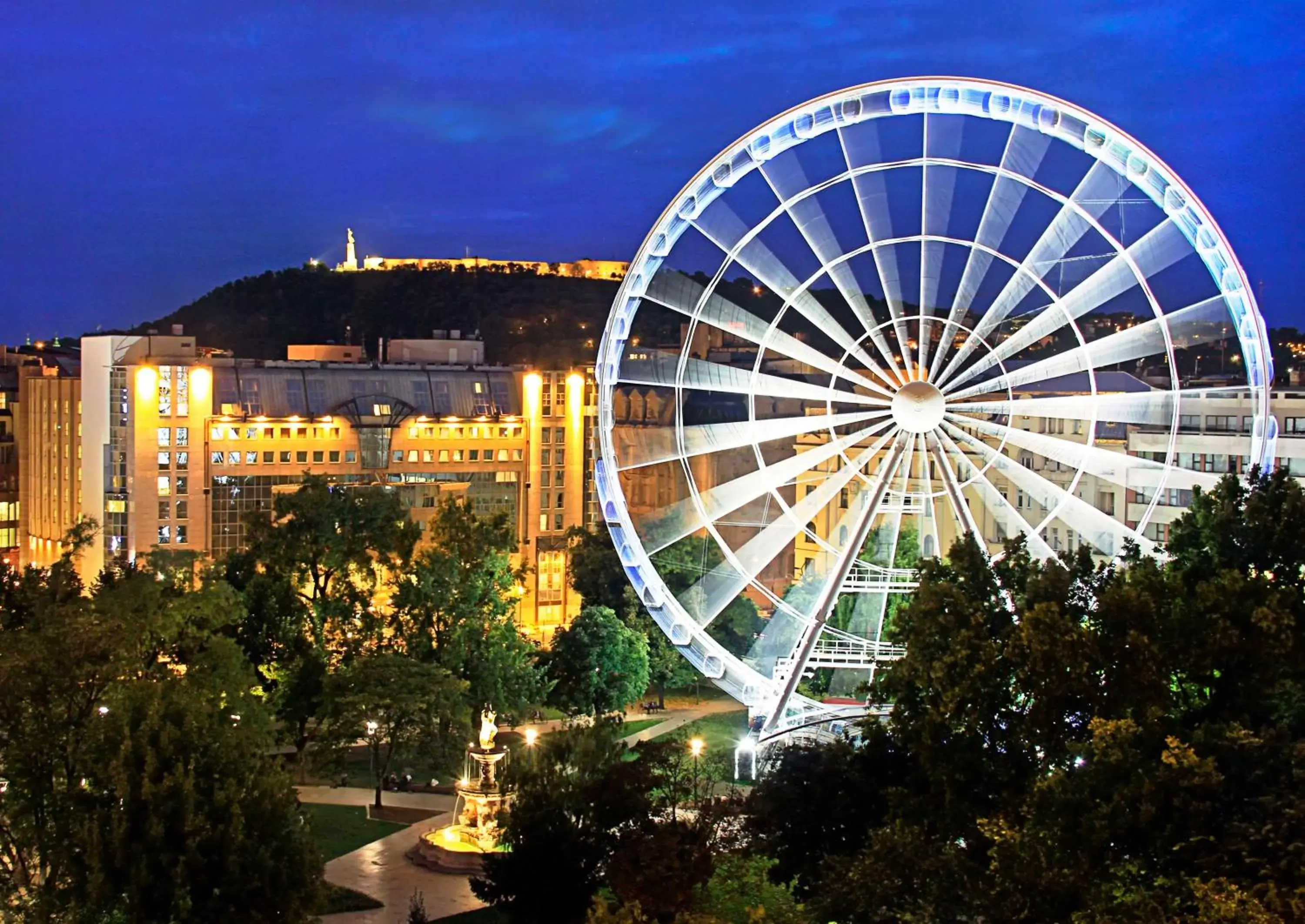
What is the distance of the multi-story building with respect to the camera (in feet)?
293

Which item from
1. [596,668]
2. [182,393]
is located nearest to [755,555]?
[596,668]

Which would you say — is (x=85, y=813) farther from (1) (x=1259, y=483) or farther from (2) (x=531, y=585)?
(2) (x=531, y=585)

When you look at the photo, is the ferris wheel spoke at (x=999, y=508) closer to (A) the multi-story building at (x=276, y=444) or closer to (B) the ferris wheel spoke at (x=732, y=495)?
(B) the ferris wheel spoke at (x=732, y=495)

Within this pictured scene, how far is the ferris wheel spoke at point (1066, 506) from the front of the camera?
38.2 m

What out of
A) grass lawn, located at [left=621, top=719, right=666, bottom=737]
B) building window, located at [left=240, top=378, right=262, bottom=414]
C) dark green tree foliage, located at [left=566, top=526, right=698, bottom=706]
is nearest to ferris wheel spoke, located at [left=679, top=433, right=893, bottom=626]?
grass lawn, located at [left=621, top=719, right=666, bottom=737]

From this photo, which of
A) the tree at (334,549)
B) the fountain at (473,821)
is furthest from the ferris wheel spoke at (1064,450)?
the tree at (334,549)

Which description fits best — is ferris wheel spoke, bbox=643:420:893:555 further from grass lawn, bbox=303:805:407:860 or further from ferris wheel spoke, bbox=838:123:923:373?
grass lawn, bbox=303:805:407:860

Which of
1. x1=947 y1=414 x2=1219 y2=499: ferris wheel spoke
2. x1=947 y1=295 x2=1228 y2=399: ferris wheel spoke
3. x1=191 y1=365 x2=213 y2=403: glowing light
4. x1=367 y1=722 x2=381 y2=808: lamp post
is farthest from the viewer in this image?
x1=191 y1=365 x2=213 y2=403: glowing light

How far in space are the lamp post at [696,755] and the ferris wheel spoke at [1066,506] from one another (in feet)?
33.4

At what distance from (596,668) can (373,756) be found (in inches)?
404

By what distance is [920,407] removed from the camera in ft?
122

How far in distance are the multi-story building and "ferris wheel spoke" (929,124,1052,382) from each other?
159 feet

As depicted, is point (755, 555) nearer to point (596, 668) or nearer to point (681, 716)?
point (596, 668)

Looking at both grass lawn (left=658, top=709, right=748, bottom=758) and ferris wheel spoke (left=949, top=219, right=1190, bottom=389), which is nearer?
ferris wheel spoke (left=949, top=219, right=1190, bottom=389)
